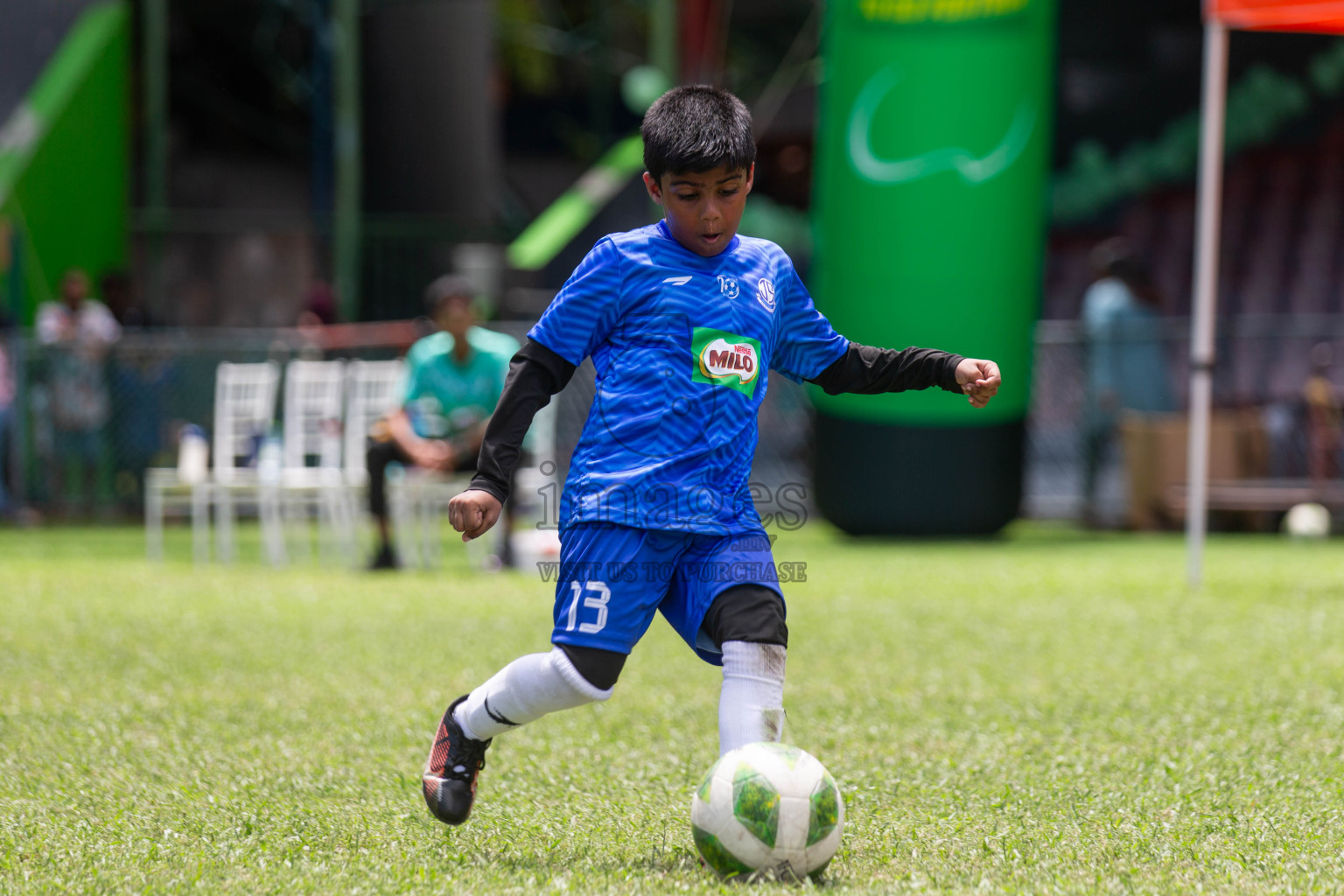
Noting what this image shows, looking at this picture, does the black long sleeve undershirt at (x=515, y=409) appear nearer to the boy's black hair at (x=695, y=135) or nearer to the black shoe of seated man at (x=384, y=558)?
the boy's black hair at (x=695, y=135)

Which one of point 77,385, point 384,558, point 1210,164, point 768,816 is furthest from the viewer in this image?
point 77,385

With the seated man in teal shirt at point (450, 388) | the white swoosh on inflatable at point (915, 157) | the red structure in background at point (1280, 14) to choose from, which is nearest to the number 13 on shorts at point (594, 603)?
the red structure in background at point (1280, 14)

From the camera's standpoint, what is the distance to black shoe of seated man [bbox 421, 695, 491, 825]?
3.56m

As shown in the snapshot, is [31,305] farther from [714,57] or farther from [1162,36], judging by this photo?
[1162,36]

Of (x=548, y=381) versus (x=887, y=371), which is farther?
(x=887, y=371)

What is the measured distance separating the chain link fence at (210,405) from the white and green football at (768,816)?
10171mm

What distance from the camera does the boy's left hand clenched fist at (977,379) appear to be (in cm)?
355

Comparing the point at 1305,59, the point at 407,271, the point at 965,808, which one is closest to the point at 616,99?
the point at 407,271

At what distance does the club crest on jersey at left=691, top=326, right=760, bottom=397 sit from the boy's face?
0.62ft

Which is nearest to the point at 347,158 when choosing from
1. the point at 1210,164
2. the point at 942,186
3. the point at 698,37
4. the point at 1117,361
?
the point at 698,37

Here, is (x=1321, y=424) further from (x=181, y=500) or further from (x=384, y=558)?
(x=181, y=500)

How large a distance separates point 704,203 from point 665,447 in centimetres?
53

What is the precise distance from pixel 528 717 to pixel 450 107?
15.7 meters

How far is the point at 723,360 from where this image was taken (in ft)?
11.4
